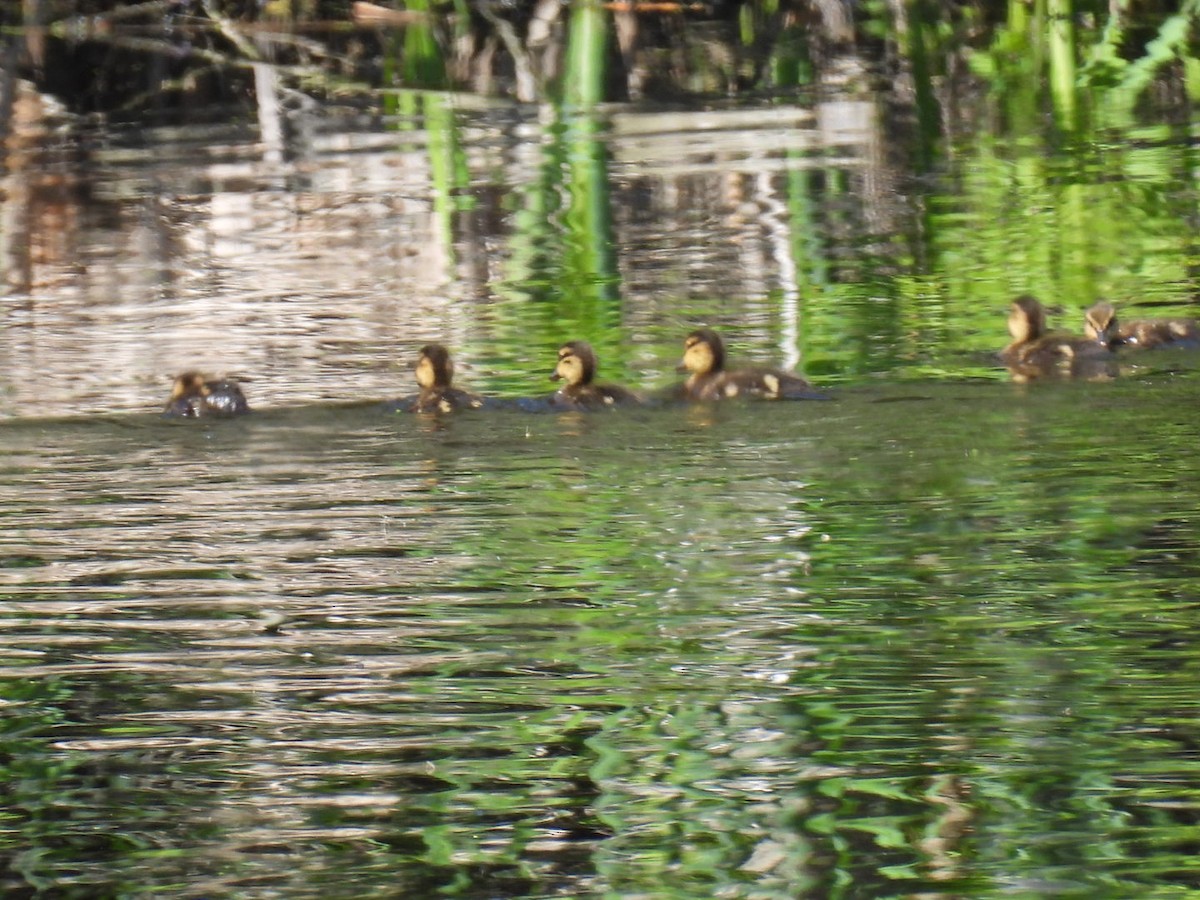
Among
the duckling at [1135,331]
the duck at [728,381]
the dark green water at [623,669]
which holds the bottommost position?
the dark green water at [623,669]

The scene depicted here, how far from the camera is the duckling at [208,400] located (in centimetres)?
562

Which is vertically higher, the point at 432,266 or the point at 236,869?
the point at 432,266

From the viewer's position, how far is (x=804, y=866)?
262cm

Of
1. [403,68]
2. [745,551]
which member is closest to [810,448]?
[745,551]

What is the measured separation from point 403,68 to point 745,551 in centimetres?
1026

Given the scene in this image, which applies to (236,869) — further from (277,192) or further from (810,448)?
(277,192)

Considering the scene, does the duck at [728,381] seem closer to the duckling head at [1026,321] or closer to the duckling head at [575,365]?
the duckling head at [575,365]

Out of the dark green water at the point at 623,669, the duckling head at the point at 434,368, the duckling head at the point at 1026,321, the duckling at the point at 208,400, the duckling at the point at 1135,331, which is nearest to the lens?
the dark green water at the point at 623,669

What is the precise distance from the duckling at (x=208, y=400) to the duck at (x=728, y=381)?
3.73ft

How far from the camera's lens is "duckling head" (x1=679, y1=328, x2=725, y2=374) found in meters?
5.86

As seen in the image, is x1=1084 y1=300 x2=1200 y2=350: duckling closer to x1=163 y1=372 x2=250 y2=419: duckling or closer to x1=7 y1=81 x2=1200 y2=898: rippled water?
x1=7 y1=81 x2=1200 y2=898: rippled water

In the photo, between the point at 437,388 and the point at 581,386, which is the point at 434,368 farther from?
the point at 581,386

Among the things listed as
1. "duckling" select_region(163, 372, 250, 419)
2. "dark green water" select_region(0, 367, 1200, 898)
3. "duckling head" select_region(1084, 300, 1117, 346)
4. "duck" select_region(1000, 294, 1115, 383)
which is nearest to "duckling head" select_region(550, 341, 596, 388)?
"dark green water" select_region(0, 367, 1200, 898)

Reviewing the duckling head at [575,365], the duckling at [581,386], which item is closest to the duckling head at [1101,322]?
the duckling at [581,386]
